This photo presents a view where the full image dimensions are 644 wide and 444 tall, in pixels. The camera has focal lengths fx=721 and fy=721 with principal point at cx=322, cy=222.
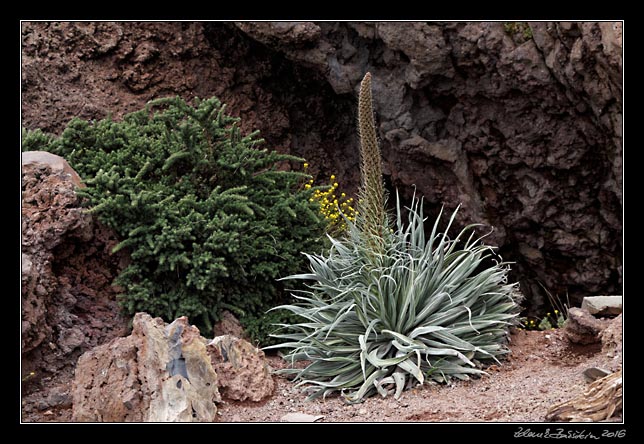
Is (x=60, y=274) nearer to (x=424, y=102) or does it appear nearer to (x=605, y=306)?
(x=605, y=306)

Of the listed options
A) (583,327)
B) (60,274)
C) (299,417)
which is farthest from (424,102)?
(299,417)

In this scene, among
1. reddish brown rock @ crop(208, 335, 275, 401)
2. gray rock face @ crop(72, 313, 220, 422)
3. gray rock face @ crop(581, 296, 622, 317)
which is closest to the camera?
gray rock face @ crop(72, 313, 220, 422)

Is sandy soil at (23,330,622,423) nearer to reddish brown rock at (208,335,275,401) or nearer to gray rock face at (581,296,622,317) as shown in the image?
reddish brown rock at (208,335,275,401)

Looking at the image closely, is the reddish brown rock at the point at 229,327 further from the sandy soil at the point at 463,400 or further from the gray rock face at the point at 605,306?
the gray rock face at the point at 605,306

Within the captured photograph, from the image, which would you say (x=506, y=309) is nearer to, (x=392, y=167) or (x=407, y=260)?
(x=407, y=260)

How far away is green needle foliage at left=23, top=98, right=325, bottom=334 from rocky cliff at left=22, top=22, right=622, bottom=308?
2006mm

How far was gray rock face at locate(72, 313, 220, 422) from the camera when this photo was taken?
4.99m

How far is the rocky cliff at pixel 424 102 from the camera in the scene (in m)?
8.52

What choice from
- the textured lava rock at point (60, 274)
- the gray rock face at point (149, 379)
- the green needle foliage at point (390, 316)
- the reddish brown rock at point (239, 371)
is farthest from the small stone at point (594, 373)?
the textured lava rock at point (60, 274)

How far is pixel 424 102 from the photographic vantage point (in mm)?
9352

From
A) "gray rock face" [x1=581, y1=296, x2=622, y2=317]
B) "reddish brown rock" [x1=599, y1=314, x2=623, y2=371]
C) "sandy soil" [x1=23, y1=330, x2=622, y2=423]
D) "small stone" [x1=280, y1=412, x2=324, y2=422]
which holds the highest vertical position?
"gray rock face" [x1=581, y1=296, x2=622, y2=317]

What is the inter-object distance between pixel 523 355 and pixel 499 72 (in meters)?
3.71

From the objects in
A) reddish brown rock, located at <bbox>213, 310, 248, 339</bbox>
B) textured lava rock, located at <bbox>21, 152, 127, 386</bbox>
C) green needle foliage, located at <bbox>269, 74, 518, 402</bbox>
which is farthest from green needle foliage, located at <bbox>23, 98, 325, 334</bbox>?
green needle foliage, located at <bbox>269, 74, 518, 402</bbox>

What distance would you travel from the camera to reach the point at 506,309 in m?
6.46
